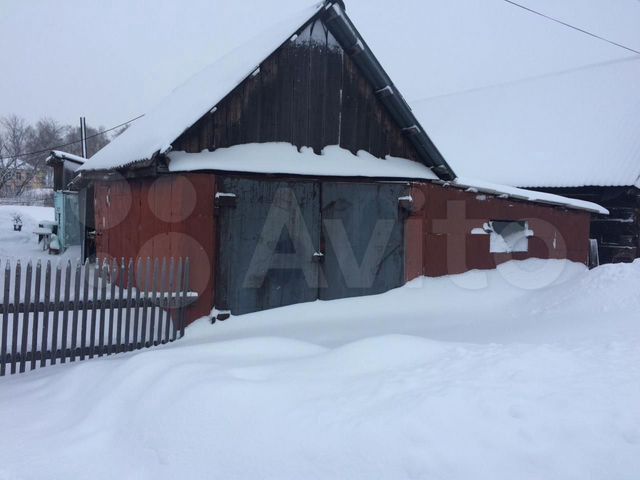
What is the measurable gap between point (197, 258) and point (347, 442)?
4.69 meters

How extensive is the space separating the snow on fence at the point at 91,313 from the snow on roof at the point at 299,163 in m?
1.56

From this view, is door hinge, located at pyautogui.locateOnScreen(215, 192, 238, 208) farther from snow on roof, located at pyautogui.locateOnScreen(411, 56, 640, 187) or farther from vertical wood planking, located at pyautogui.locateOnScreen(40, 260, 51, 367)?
snow on roof, located at pyautogui.locateOnScreen(411, 56, 640, 187)

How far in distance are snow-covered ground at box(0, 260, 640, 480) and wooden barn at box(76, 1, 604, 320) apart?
7.69 ft

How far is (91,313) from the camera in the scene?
6.74m

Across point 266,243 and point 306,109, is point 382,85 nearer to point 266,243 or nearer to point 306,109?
point 306,109

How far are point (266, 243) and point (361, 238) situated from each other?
1.89 m

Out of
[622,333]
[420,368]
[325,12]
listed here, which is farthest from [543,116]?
[420,368]

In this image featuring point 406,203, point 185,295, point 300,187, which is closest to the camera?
point 185,295

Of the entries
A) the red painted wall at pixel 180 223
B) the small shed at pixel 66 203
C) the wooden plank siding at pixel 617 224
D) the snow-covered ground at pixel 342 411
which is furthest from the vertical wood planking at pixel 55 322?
the wooden plank siding at pixel 617 224

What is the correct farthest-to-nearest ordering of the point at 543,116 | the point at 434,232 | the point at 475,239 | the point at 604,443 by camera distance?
the point at 543,116
the point at 475,239
the point at 434,232
the point at 604,443

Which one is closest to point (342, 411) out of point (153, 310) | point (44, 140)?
point (153, 310)

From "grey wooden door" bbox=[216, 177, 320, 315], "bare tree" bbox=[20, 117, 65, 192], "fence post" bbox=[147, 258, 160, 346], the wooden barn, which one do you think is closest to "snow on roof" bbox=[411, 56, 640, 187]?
the wooden barn

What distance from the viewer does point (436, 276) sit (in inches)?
414

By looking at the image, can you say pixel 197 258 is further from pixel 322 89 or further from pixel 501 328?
pixel 501 328
